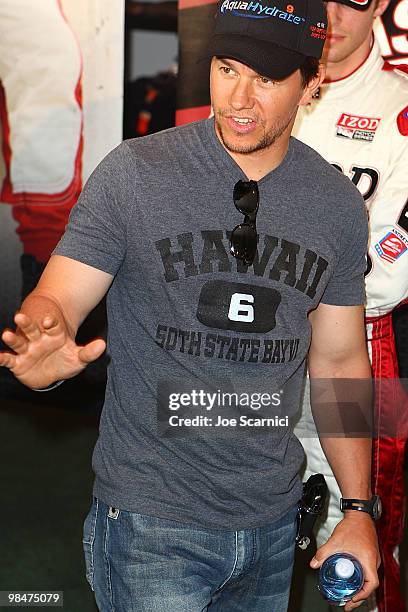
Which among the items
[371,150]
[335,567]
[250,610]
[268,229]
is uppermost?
[268,229]

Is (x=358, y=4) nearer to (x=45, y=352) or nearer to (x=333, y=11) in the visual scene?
(x=333, y=11)

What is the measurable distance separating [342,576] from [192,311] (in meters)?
0.67

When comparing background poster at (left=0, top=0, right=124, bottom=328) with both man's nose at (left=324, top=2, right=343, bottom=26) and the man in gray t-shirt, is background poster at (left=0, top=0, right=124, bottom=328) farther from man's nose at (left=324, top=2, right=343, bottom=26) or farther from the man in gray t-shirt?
the man in gray t-shirt

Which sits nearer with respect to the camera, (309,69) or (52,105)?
(309,69)

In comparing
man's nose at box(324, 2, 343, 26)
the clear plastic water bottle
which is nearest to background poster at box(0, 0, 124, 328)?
man's nose at box(324, 2, 343, 26)

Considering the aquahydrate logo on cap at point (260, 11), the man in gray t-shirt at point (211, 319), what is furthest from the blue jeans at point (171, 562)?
the aquahydrate logo on cap at point (260, 11)

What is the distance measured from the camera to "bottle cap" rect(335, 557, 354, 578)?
2.13 meters

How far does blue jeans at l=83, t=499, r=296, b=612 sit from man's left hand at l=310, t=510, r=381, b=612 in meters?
0.11

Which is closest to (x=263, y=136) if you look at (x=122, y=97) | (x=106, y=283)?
(x=106, y=283)

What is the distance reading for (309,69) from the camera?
227 cm

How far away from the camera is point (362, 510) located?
7.43 ft

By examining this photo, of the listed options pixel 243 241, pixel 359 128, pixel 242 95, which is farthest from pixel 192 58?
pixel 243 241

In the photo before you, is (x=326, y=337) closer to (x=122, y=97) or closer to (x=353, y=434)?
(x=353, y=434)

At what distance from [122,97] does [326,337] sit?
8.72ft
